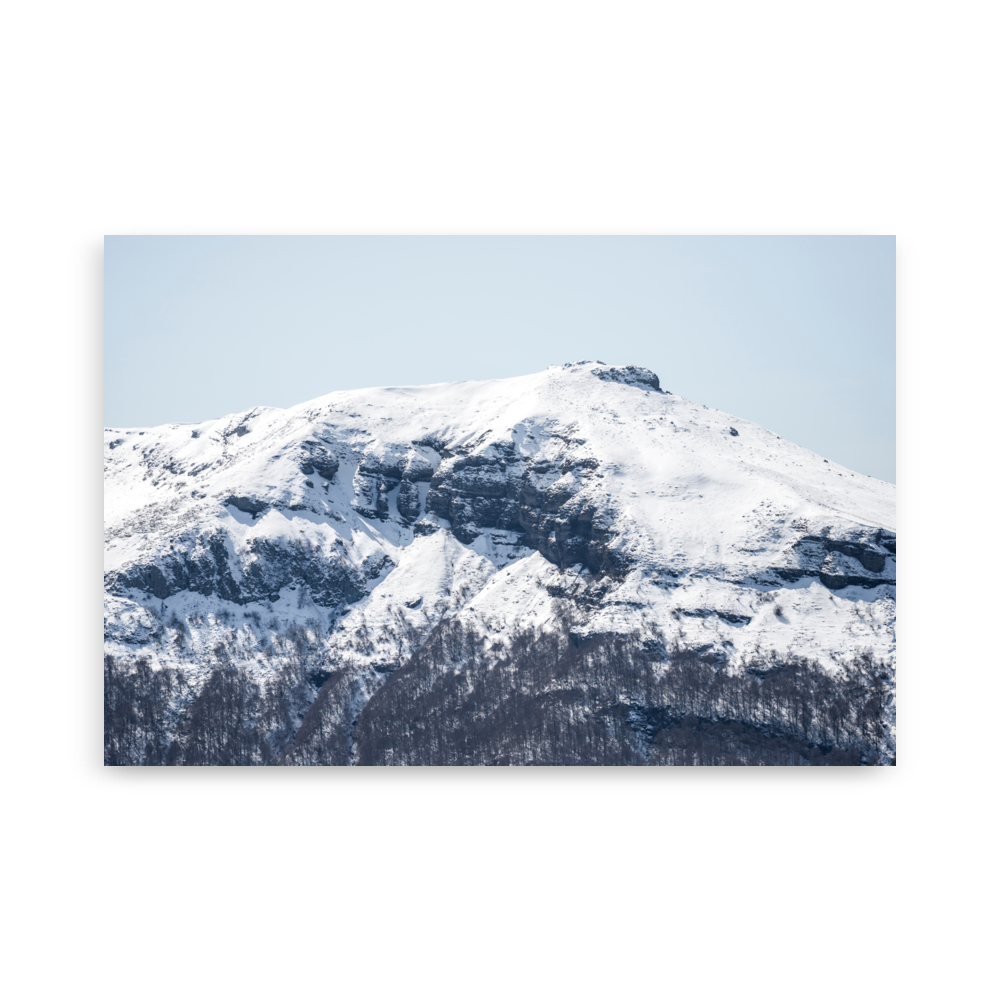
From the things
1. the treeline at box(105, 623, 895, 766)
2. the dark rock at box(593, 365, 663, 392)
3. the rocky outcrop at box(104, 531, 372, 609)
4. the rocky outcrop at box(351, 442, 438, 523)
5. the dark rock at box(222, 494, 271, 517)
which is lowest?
the treeline at box(105, 623, 895, 766)

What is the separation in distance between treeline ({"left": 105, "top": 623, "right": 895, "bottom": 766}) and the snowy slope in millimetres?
4259

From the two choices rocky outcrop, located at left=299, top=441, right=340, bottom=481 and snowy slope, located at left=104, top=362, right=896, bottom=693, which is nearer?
snowy slope, located at left=104, top=362, right=896, bottom=693

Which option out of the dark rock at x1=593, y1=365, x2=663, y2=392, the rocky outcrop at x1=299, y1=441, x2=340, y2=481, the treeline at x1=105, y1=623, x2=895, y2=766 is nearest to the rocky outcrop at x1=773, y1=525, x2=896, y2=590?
the treeline at x1=105, y1=623, x2=895, y2=766

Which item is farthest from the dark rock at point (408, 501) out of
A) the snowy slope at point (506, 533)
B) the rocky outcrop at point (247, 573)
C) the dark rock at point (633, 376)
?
the dark rock at point (633, 376)

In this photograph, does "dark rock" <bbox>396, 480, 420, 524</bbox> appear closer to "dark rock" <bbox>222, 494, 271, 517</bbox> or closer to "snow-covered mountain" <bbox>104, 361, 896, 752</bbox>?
"snow-covered mountain" <bbox>104, 361, 896, 752</bbox>

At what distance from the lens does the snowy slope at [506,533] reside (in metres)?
127

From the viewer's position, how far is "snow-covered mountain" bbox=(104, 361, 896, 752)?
12706 cm

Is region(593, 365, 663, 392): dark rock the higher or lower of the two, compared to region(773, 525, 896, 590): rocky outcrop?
higher

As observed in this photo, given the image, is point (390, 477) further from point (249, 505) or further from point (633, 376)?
point (633, 376)

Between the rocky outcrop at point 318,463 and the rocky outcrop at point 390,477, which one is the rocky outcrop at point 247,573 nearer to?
the rocky outcrop at point 390,477
